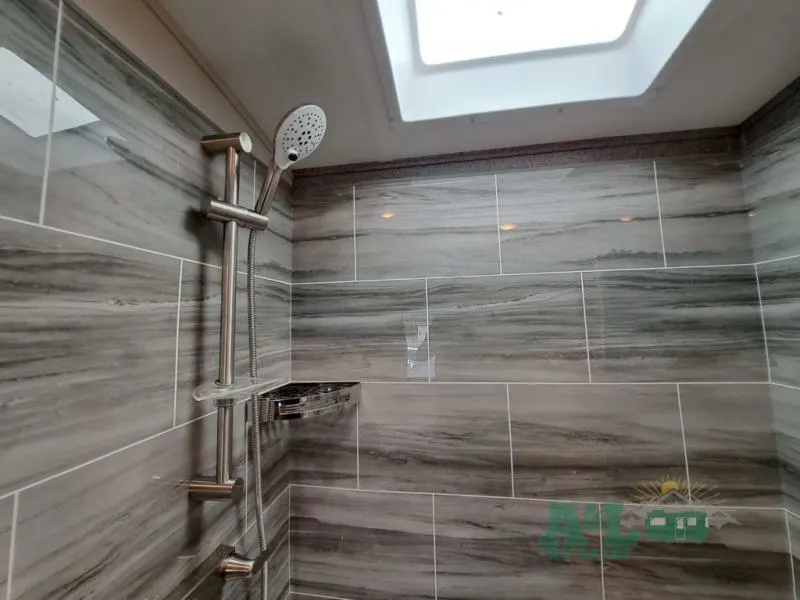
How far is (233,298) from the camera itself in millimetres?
A: 688

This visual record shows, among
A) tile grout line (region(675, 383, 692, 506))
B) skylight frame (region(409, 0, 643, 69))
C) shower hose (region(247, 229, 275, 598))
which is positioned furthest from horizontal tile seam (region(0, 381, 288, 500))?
tile grout line (region(675, 383, 692, 506))

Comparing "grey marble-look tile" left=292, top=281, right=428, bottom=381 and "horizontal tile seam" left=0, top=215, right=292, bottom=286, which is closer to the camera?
"horizontal tile seam" left=0, top=215, right=292, bottom=286

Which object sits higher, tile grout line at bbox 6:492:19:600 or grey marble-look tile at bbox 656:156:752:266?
grey marble-look tile at bbox 656:156:752:266

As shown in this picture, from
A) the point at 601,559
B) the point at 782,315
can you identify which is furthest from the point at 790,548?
the point at 782,315

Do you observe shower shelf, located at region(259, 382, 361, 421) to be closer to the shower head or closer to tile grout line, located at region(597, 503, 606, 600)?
the shower head

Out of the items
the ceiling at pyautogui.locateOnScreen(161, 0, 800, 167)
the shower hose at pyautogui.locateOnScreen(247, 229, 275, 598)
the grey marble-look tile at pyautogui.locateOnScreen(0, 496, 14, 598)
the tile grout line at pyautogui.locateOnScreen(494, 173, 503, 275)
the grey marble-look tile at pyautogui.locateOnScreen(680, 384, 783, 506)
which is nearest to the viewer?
the grey marble-look tile at pyautogui.locateOnScreen(0, 496, 14, 598)

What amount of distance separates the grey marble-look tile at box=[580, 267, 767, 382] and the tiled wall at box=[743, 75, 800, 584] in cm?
4

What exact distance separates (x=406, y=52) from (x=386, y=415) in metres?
0.89

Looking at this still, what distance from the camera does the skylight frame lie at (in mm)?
749

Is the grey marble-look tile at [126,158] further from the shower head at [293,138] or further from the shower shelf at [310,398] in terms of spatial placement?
the shower shelf at [310,398]

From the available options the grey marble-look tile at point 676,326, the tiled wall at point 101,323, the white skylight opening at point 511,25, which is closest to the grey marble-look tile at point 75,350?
the tiled wall at point 101,323

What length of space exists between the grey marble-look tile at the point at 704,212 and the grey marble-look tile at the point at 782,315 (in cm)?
8

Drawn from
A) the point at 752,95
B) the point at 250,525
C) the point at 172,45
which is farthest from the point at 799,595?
the point at 172,45

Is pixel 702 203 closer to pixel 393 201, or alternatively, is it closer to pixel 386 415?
pixel 393 201
